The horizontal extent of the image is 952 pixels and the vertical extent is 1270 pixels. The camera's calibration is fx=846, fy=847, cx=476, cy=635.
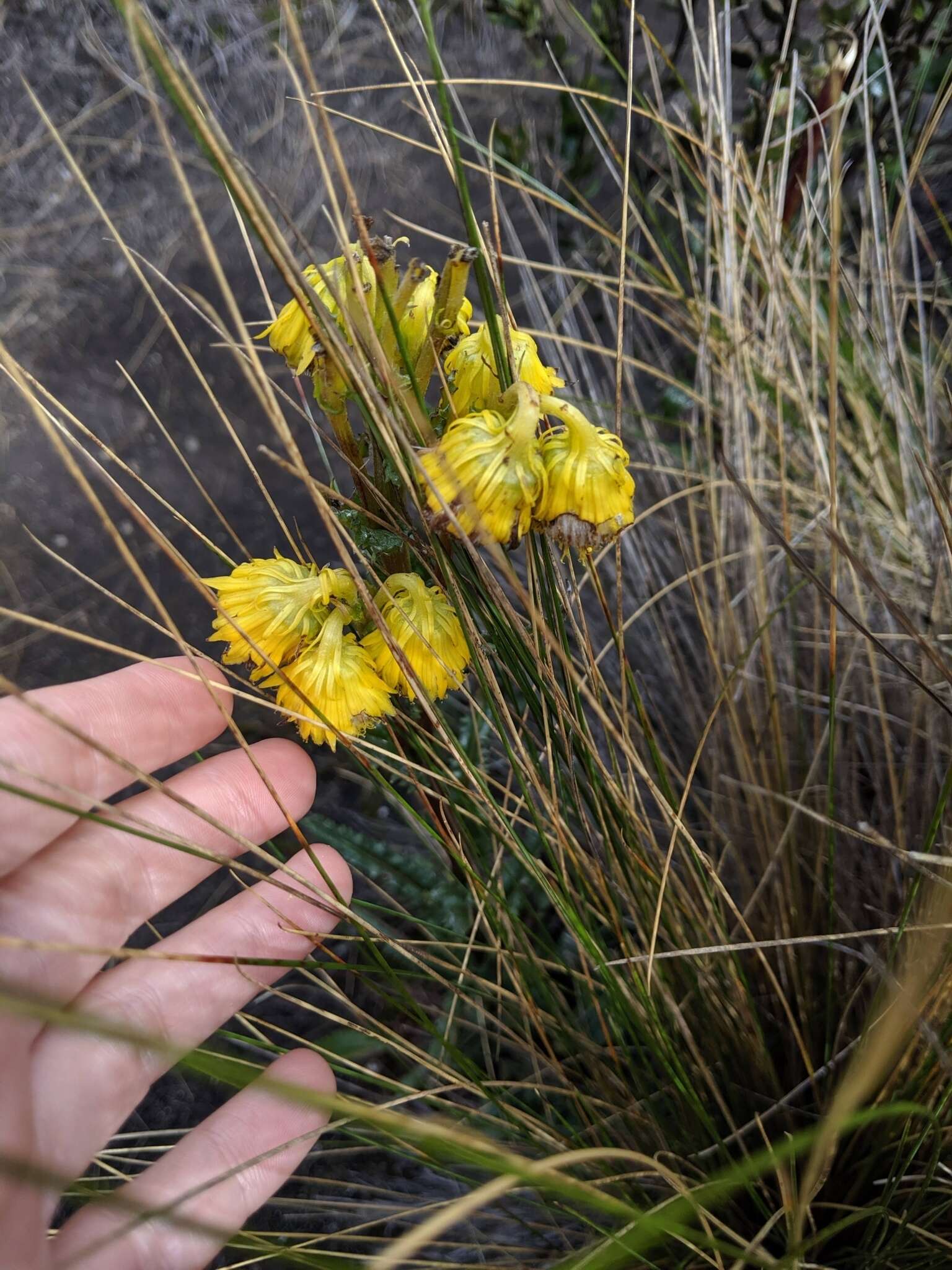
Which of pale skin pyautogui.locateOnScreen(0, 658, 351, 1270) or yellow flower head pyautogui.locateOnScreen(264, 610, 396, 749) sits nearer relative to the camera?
yellow flower head pyautogui.locateOnScreen(264, 610, 396, 749)

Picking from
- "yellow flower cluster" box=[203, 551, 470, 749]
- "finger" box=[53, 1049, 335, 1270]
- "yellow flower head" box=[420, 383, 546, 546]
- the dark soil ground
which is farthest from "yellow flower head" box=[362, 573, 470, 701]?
the dark soil ground

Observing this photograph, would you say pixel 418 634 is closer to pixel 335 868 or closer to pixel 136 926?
pixel 335 868

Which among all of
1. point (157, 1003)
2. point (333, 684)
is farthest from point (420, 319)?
point (157, 1003)

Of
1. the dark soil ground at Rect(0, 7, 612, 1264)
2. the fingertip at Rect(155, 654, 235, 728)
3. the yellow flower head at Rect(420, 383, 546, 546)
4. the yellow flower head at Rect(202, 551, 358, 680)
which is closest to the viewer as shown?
the yellow flower head at Rect(420, 383, 546, 546)

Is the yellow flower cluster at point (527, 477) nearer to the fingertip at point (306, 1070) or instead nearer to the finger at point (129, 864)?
the finger at point (129, 864)

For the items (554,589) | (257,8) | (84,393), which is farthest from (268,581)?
(257,8)

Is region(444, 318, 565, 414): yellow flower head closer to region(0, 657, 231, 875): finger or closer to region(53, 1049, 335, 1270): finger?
region(0, 657, 231, 875): finger
